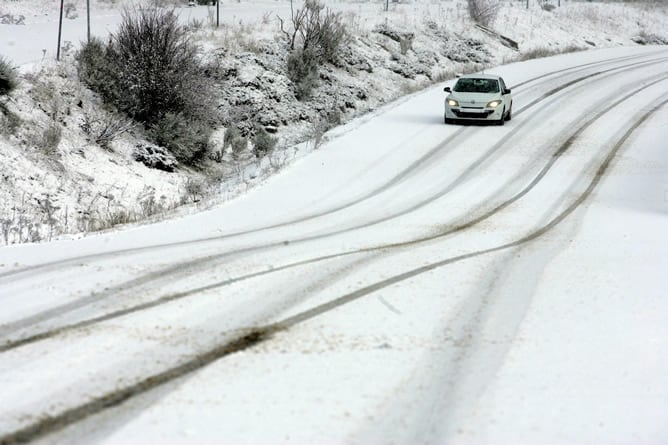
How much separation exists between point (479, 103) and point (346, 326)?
59.7ft

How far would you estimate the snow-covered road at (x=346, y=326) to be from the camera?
4.53 metres

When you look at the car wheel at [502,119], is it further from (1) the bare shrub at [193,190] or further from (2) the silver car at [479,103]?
(1) the bare shrub at [193,190]

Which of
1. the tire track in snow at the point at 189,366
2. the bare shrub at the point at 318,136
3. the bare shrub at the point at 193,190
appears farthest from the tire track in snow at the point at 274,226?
the bare shrub at the point at 193,190

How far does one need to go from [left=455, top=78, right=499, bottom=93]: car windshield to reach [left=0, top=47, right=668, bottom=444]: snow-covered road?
34.9 ft

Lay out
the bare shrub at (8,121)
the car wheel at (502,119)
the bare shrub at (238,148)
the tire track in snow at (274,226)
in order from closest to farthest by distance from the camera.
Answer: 1. the tire track in snow at (274,226)
2. the bare shrub at (8,121)
3. the bare shrub at (238,148)
4. the car wheel at (502,119)

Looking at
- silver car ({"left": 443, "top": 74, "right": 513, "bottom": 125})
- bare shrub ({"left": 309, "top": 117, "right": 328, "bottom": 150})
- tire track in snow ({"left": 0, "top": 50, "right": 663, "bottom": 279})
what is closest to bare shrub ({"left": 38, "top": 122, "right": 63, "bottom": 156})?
bare shrub ({"left": 309, "top": 117, "right": 328, "bottom": 150})

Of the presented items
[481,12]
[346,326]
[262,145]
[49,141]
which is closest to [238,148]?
[262,145]

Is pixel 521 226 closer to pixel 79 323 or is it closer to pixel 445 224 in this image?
pixel 445 224

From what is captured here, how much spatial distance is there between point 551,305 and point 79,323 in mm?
4365

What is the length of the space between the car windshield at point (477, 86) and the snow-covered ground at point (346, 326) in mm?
10490

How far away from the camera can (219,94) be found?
23.8 meters

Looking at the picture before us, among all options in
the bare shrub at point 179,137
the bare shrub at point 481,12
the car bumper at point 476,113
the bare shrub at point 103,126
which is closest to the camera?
the bare shrub at point 103,126

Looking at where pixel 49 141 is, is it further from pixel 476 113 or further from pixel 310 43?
pixel 310 43

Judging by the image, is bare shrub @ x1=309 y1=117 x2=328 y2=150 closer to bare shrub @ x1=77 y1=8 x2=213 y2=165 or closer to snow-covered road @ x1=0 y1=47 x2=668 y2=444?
bare shrub @ x1=77 y1=8 x2=213 y2=165
